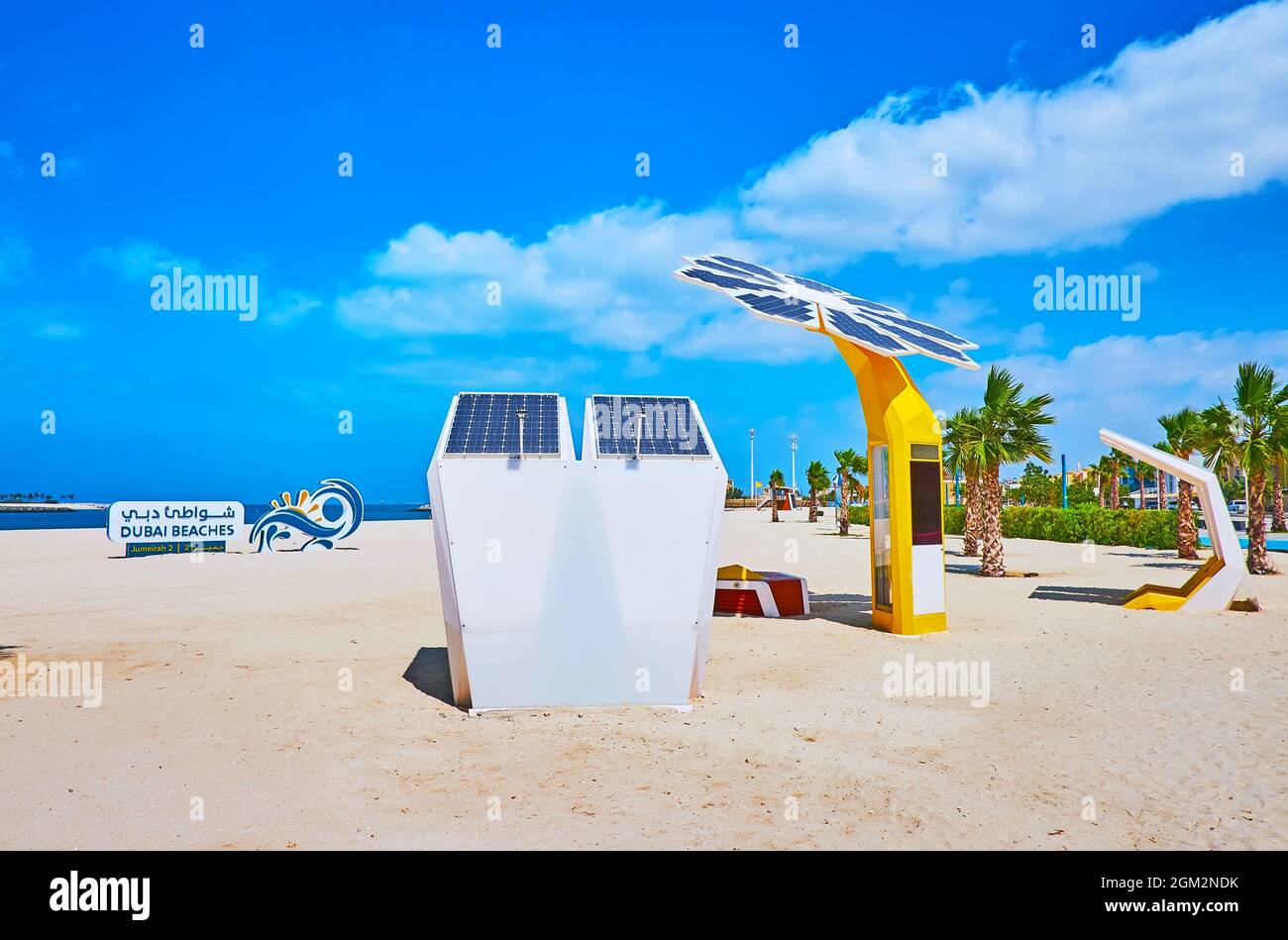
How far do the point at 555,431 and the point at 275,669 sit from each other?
18.4 feet

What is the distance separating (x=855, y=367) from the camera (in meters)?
15.8

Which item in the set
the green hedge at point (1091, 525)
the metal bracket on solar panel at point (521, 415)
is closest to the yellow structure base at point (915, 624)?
the metal bracket on solar panel at point (521, 415)

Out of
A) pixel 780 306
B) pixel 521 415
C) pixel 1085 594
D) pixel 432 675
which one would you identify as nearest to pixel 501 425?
pixel 521 415

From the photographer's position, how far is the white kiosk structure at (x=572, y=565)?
882cm

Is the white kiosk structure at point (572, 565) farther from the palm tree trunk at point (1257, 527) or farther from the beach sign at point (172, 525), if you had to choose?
the beach sign at point (172, 525)

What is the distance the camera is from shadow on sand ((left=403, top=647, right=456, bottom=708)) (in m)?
10.0

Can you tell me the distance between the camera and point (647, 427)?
966 cm

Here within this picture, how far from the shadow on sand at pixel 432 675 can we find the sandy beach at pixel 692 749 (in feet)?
0.23

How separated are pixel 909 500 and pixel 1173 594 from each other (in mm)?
6877

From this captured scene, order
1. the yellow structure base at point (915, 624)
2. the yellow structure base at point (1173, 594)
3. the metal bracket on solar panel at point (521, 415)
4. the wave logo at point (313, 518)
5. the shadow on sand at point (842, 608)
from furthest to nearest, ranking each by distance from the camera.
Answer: the wave logo at point (313, 518) < the yellow structure base at point (1173, 594) < the shadow on sand at point (842, 608) < the yellow structure base at point (915, 624) < the metal bracket on solar panel at point (521, 415)
